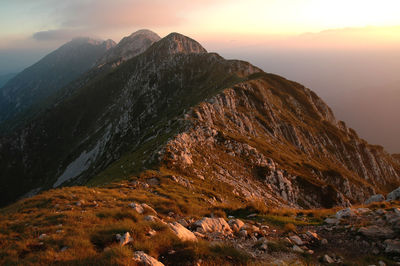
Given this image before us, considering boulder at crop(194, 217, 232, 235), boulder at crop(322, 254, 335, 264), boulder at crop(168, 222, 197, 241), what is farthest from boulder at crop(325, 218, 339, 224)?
boulder at crop(168, 222, 197, 241)

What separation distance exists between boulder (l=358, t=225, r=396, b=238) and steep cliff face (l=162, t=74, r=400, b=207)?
22295 millimetres

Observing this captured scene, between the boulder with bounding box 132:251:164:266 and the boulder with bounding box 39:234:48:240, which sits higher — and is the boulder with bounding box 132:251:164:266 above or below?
above

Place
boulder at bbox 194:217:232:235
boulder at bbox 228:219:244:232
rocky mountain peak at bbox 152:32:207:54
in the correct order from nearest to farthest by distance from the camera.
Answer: boulder at bbox 194:217:232:235 → boulder at bbox 228:219:244:232 → rocky mountain peak at bbox 152:32:207:54

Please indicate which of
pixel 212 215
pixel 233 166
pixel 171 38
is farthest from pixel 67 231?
pixel 171 38

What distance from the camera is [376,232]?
34.5 feet

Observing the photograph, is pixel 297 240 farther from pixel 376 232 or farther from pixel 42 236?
pixel 42 236

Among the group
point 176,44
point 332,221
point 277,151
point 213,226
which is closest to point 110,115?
point 176,44

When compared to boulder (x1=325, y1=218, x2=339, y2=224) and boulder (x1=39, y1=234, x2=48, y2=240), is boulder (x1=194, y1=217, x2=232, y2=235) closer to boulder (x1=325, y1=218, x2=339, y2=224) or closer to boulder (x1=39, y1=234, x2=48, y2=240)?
boulder (x1=325, y1=218, x2=339, y2=224)

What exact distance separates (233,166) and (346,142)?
71.2 m

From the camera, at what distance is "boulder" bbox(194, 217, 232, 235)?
11.3 meters

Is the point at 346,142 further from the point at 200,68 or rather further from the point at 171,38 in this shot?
the point at 171,38

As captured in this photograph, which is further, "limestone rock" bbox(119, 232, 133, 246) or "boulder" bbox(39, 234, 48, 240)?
"boulder" bbox(39, 234, 48, 240)

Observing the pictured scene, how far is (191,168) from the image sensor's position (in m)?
32.5

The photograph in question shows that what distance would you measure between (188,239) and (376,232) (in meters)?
9.66
